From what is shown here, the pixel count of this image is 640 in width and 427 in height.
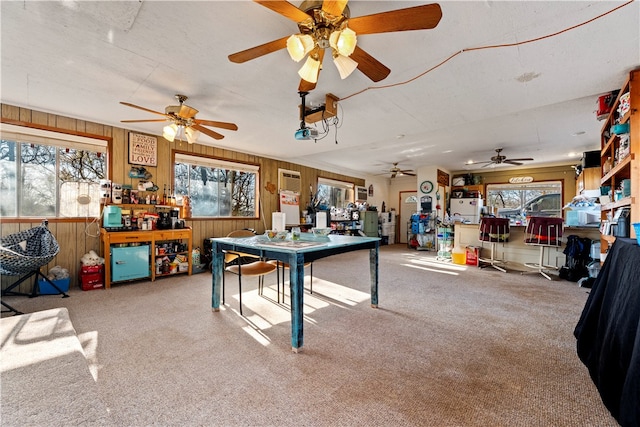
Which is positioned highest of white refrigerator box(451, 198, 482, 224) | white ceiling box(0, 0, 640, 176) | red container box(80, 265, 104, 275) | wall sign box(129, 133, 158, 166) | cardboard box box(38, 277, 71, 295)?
white ceiling box(0, 0, 640, 176)

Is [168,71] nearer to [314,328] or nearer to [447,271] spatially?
[314,328]

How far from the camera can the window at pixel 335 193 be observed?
8383 mm

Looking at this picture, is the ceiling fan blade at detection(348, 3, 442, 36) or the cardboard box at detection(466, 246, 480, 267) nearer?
the ceiling fan blade at detection(348, 3, 442, 36)

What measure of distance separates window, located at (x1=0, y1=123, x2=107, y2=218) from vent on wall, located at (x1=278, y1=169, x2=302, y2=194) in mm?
3495

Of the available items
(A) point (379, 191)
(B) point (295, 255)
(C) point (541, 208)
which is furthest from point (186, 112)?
(C) point (541, 208)

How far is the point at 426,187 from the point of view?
28.1 ft

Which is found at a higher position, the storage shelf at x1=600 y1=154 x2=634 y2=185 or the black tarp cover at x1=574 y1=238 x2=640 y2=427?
the storage shelf at x1=600 y1=154 x2=634 y2=185

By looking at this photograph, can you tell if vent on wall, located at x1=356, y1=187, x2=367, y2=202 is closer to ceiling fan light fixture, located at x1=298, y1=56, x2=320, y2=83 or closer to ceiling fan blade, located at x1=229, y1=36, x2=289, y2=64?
ceiling fan light fixture, located at x1=298, y1=56, x2=320, y2=83

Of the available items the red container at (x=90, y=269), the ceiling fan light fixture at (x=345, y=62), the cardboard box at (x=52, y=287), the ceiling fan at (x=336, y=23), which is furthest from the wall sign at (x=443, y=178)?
the cardboard box at (x=52, y=287)

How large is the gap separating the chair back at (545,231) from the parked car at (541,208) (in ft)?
11.8

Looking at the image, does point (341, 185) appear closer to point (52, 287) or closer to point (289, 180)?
point (289, 180)

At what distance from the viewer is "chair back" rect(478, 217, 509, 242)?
5.17 meters

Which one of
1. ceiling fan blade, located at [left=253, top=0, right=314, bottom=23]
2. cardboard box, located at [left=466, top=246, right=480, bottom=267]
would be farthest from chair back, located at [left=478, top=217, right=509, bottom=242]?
ceiling fan blade, located at [left=253, top=0, right=314, bottom=23]

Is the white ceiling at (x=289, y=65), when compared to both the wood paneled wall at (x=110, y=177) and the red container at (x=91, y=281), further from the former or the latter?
the red container at (x=91, y=281)
